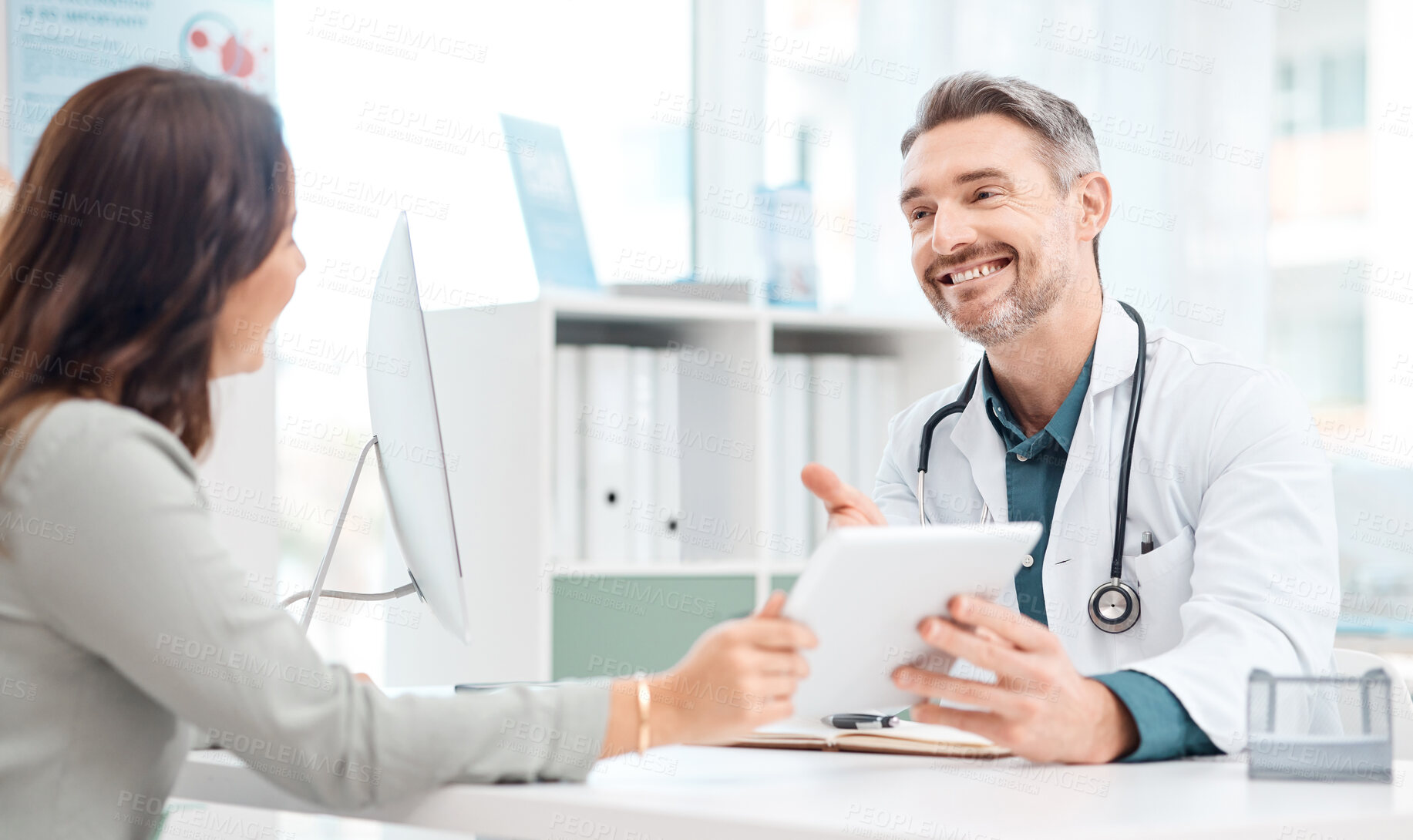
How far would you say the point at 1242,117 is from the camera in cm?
263

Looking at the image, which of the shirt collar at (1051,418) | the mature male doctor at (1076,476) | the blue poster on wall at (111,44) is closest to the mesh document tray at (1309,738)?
the mature male doctor at (1076,476)

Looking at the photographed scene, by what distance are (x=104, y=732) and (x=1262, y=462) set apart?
4.06ft

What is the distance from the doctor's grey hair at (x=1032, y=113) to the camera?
188cm

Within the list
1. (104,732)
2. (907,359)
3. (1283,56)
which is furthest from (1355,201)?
(104,732)

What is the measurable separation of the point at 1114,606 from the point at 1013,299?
501mm

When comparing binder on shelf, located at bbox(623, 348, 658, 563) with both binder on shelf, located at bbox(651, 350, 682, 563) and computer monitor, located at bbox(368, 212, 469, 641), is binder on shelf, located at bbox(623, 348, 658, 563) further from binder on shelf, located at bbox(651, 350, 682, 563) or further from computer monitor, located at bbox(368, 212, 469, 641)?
computer monitor, located at bbox(368, 212, 469, 641)

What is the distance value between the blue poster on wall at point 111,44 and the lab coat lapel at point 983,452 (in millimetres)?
1438

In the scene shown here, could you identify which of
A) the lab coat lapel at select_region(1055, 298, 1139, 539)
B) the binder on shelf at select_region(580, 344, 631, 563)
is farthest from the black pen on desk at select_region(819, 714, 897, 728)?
the binder on shelf at select_region(580, 344, 631, 563)

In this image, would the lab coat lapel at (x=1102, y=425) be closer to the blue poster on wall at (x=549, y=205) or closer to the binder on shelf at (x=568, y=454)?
the binder on shelf at (x=568, y=454)

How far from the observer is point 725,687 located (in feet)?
3.23

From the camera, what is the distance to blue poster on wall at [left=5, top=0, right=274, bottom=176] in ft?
7.69

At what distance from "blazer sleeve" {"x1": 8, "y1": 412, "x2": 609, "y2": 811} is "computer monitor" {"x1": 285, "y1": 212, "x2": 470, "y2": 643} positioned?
0.17 m

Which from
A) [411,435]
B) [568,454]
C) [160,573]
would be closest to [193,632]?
[160,573]

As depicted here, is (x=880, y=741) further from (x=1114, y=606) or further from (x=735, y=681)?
(x=1114, y=606)
